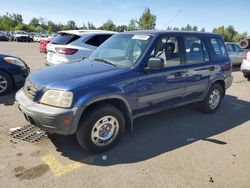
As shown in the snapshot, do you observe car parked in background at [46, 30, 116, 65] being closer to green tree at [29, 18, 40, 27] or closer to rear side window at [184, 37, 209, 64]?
rear side window at [184, 37, 209, 64]

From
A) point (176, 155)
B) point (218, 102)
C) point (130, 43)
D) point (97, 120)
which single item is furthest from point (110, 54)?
point (218, 102)

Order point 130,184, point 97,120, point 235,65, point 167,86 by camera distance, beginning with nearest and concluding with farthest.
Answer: point 130,184, point 97,120, point 167,86, point 235,65

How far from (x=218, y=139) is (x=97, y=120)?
2.29 metres

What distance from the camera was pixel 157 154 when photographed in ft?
11.7

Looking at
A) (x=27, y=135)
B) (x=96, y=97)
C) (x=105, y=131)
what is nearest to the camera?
(x=96, y=97)

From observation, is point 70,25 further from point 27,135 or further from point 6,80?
point 27,135

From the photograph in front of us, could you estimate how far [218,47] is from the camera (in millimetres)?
5293

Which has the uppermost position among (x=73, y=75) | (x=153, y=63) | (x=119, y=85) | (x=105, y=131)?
(x=153, y=63)

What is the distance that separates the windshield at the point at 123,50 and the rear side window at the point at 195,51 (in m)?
0.98

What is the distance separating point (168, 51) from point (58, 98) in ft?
7.20

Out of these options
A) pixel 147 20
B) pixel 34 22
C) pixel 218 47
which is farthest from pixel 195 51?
pixel 34 22

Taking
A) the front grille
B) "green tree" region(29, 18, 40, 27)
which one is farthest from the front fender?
"green tree" region(29, 18, 40, 27)

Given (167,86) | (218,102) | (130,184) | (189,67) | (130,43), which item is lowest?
(130,184)

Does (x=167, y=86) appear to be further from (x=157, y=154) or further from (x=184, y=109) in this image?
(x=184, y=109)
